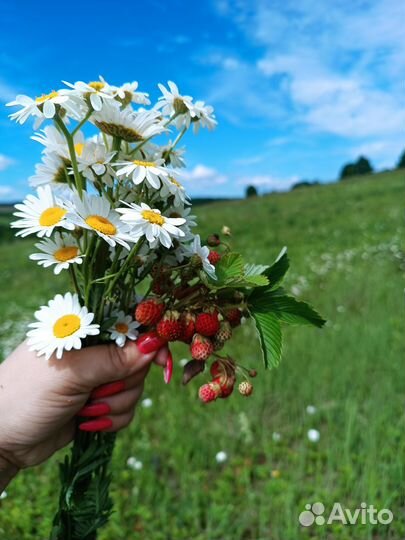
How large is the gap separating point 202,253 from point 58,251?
320 mm

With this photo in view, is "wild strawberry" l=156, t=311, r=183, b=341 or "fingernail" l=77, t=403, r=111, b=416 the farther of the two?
"fingernail" l=77, t=403, r=111, b=416

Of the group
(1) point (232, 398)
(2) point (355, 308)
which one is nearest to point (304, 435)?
(1) point (232, 398)

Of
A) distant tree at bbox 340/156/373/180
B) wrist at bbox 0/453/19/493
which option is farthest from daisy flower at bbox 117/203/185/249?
distant tree at bbox 340/156/373/180

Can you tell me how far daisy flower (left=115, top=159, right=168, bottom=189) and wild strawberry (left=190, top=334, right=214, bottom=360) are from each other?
0.34 metres

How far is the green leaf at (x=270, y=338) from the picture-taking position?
1.14 m

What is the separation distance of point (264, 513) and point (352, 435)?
69 centimetres

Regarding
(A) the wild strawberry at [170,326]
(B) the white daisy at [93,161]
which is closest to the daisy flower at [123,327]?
(A) the wild strawberry at [170,326]

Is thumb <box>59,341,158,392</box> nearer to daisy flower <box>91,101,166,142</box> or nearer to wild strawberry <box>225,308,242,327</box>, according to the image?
wild strawberry <box>225,308,242,327</box>

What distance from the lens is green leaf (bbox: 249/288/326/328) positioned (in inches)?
46.6

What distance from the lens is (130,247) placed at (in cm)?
110

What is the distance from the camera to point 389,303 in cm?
461

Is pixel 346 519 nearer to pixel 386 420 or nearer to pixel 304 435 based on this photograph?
pixel 304 435

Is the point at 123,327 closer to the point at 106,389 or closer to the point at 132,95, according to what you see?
the point at 106,389

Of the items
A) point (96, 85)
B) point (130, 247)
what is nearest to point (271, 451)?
point (130, 247)
